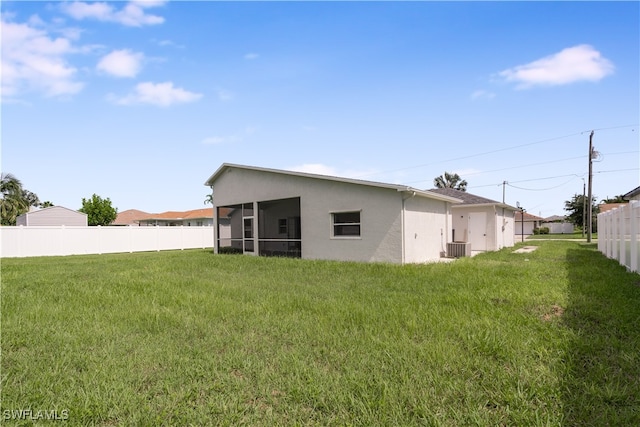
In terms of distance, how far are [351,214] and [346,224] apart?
0.45 metres

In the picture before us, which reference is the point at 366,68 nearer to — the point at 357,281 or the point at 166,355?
the point at 357,281

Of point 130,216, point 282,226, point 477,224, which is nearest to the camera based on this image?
point 477,224

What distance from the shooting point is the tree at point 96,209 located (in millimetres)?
40469

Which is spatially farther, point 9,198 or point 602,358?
point 9,198

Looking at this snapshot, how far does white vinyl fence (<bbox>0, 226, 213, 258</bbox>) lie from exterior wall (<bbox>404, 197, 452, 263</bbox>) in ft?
67.8

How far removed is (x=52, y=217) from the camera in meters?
35.1

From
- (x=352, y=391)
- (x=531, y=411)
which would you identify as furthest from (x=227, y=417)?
(x=531, y=411)

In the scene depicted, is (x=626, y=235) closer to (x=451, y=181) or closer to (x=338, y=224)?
(x=338, y=224)

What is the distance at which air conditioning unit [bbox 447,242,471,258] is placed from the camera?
16125mm

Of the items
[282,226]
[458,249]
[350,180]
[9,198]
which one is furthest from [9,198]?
[458,249]

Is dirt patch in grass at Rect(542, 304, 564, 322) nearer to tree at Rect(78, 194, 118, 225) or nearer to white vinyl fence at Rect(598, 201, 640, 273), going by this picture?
white vinyl fence at Rect(598, 201, 640, 273)

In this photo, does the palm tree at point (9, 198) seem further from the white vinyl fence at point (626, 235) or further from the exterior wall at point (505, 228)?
the white vinyl fence at point (626, 235)

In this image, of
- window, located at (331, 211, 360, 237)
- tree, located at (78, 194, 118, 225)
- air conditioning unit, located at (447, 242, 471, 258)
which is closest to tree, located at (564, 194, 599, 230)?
air conditioning unit, located at (447, 242, 471, 258)

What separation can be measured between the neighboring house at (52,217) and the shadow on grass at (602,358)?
137 feet
